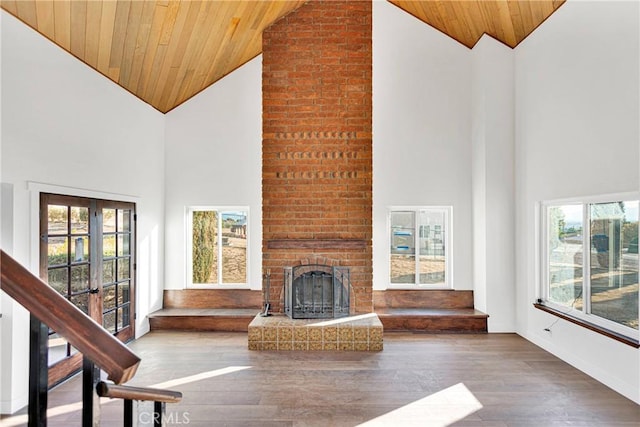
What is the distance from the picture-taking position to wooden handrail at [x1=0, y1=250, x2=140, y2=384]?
86cm

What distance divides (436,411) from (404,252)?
125 inches

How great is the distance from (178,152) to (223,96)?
1129mm

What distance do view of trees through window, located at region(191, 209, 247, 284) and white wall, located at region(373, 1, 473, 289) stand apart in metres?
2.11

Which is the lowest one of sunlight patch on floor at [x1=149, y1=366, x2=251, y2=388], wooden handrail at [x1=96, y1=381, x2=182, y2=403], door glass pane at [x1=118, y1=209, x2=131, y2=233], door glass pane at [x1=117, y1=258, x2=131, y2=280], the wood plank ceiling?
sunlight patch on floor at [x1=149, y1=366, x2=251, y2=388]

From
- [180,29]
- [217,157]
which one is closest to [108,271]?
[217,157]

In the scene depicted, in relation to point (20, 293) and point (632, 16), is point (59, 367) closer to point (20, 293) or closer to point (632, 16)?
point (20, 293)

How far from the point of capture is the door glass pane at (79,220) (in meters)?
4.20

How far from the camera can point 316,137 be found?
570 cm

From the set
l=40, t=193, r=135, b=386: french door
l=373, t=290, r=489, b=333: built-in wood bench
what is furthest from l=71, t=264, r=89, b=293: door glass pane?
l=373, t=290, r=489, b=333: built-in wood bench

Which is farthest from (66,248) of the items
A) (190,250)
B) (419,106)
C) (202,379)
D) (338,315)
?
(419,106)

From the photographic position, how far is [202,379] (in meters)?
4.08

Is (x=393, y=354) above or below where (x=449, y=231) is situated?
below

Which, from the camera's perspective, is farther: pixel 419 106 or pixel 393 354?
pixel 419 106

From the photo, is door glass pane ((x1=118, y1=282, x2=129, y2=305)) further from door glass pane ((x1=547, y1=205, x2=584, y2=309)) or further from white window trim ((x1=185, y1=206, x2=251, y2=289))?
door glass pane ((x1=547, y1=205, x2=584, y2=309))
